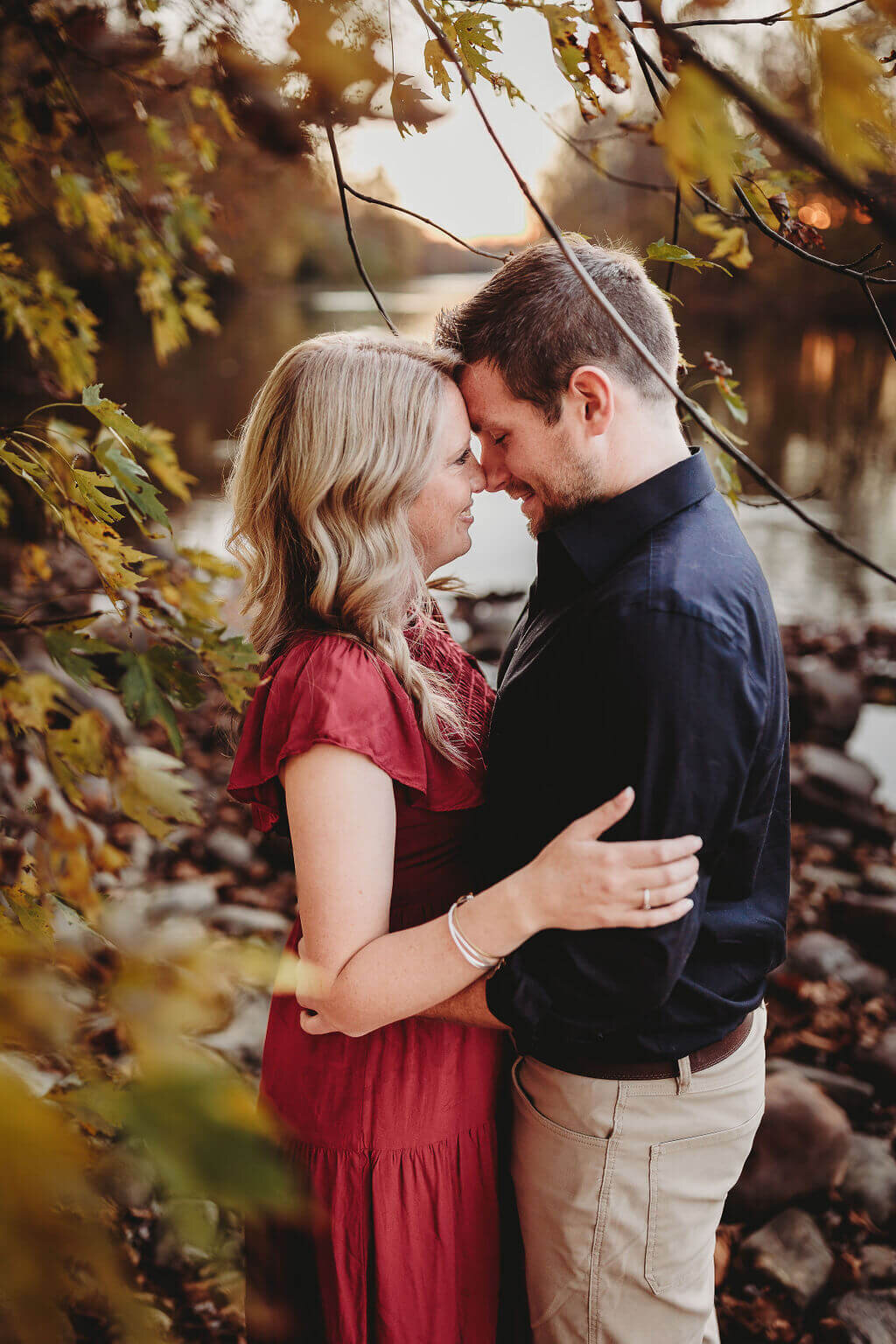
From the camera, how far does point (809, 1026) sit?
13.0 ft

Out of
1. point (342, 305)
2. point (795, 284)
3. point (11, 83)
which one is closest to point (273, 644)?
point (11, 83)

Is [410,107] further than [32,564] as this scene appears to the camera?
No

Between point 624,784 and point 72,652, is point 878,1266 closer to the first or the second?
point 624,784

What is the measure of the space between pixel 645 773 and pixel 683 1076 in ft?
2.03

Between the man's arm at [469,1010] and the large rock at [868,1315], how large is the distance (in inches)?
73.5

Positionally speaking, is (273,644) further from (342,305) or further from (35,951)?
(342,305)

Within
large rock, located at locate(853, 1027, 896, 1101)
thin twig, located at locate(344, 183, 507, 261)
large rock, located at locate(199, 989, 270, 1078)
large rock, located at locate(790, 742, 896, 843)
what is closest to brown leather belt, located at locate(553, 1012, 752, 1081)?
thin twig, located at locate(344, 183, 507, 261)

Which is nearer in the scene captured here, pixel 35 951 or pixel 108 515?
pixel 35 951

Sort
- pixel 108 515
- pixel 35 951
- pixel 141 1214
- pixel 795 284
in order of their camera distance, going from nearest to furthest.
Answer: pixel 35 951 → pixel 108 515 → pixel 141 1214 → pixel 795 284

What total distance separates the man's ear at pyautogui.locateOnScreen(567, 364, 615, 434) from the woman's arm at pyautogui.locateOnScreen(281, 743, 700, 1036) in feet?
2.41

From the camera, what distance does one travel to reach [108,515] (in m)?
1.48

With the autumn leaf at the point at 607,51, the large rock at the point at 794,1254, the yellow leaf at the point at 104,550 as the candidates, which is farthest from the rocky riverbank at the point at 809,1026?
the autumn leaf at the point at 607,51

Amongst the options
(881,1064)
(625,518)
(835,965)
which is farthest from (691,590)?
(835,965)

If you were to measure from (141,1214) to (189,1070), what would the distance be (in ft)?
8.61
